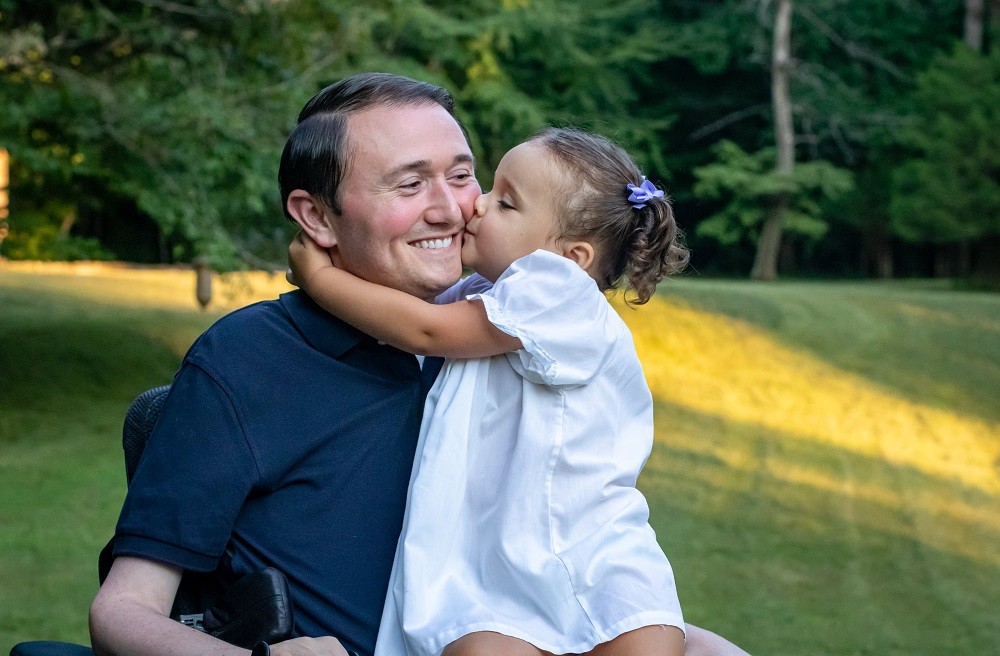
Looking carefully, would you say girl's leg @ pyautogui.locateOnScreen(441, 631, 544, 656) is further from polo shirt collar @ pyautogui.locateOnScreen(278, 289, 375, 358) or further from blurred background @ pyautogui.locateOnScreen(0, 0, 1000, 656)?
blurred background @ pyautogui.locateOnScreen(0, 0, 1000, 656)

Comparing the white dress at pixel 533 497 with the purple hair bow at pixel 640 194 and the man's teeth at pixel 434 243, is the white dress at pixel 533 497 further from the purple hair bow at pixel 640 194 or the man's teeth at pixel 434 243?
the purple hair bow at pixel 640 194

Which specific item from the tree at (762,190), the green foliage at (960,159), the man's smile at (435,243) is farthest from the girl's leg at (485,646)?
the tree at (762,190)

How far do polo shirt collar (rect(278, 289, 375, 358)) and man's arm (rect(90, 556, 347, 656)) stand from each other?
1.25 ft

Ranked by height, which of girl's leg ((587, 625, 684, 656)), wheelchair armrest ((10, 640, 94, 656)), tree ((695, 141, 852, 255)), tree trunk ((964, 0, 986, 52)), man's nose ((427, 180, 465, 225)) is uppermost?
man's nose ((427, 180, 465, 225))

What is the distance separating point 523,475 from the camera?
172cm

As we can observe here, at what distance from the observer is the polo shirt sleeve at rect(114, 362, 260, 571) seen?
1505 millimetres

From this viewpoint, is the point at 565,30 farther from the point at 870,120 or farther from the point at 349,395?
the point at 349,395

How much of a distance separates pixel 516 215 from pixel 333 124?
0.35 m

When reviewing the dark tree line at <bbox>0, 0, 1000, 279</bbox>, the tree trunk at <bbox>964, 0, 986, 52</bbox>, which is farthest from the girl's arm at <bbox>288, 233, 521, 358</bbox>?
the tree trunk at <bbox>964, 0, 986, 52</bbox>

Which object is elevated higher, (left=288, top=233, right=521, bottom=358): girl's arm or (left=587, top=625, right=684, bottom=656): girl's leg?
(left=288, top=233, right=521, bottom=358): girl's arm

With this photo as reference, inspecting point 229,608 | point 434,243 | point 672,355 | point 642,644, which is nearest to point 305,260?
point 434,243

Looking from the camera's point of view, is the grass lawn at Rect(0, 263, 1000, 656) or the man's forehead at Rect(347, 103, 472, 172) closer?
the man's forehead at Rect(347, 103, 472, 172)

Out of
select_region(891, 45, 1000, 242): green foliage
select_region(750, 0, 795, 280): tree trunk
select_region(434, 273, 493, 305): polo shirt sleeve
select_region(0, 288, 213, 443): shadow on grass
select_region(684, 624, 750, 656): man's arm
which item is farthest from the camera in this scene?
select_region(750, 0, 795, 280): tree trunk

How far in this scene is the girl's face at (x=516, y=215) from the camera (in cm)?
199
